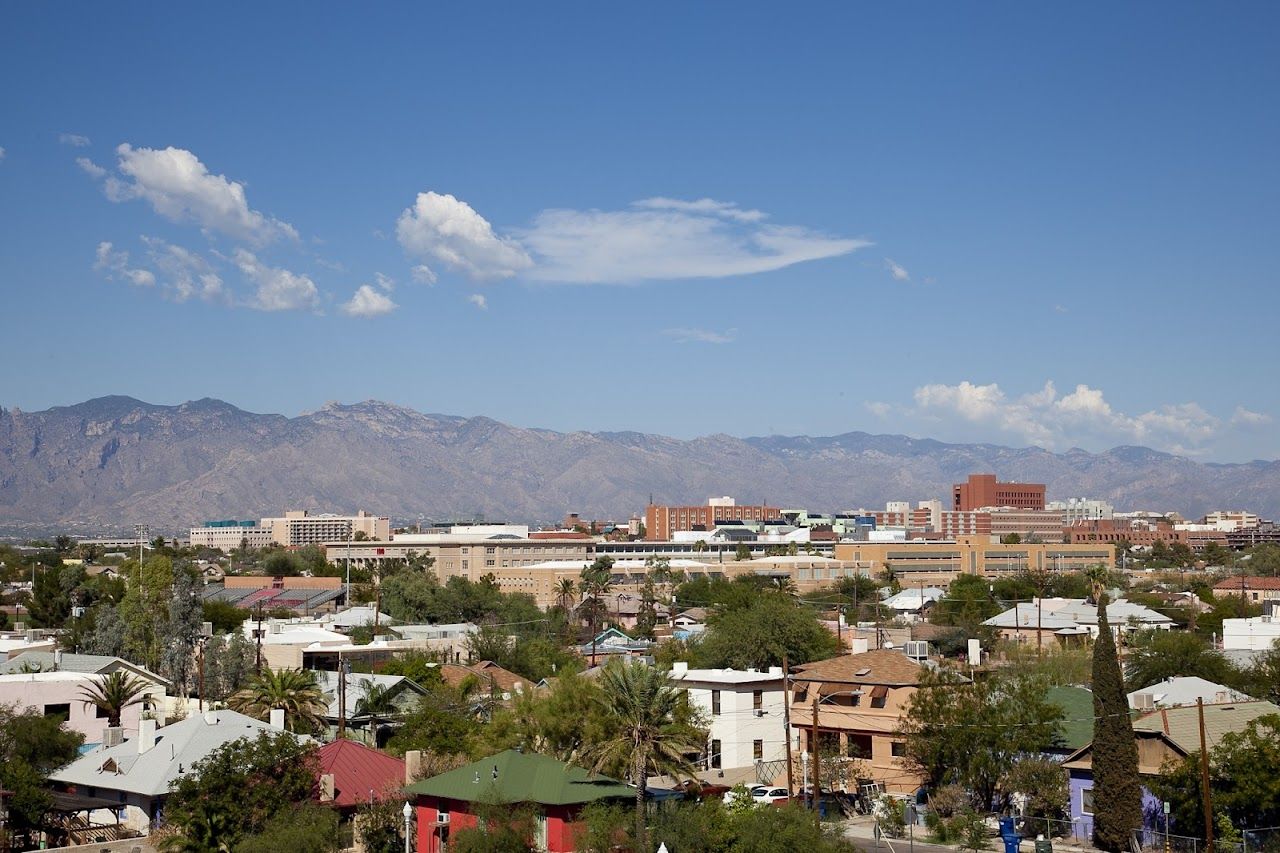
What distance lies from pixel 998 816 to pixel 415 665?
120 ft

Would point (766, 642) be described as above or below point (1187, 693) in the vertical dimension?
above

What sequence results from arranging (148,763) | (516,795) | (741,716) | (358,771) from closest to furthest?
1. (516,795)
2. (148,763)
3. (358,771)
4. (741,716)

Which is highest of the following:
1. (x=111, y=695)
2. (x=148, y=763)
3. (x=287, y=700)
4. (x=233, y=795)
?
(x=287, y=700)

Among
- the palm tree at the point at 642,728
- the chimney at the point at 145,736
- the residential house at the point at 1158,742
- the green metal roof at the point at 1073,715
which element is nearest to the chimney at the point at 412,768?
the chimney at the point at 145,736

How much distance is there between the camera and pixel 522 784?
45562 mm

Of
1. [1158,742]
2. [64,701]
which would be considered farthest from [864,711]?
[64,701]

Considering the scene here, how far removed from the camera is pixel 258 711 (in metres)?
63.6

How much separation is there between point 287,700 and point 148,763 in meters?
12.7

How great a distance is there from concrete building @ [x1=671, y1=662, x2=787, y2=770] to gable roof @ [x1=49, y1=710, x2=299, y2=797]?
65.4ft

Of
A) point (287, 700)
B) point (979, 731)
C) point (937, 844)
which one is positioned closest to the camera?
point (937, 844)

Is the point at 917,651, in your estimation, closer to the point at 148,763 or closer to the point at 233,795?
the point at 148,763

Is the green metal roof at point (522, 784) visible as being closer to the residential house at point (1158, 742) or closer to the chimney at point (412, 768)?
the chimney at point (412, 768)

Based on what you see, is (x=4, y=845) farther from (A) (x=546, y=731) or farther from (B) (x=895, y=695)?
(B) (x=895, y=695)

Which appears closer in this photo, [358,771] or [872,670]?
[358,771]
